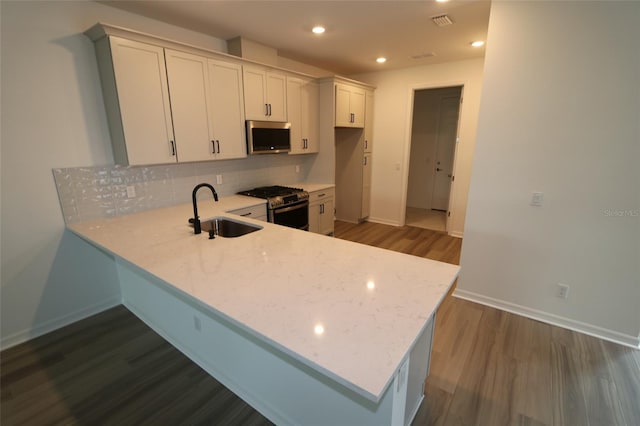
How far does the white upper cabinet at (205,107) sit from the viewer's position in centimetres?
266

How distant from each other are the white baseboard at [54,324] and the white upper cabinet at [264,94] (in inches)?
94.2

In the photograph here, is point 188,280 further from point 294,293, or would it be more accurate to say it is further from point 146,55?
point 146,55

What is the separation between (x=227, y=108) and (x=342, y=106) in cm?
198

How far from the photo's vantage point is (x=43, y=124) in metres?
2.23

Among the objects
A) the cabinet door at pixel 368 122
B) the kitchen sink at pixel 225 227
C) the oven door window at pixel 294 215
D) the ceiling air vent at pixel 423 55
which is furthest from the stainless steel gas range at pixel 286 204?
the ceiling air vent at pixel 423 55

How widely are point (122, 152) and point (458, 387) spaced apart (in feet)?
10.4

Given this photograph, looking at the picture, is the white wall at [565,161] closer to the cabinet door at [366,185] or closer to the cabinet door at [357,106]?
the cabinet door at [357,106]

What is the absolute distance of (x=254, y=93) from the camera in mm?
3314

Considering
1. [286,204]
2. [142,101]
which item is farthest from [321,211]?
[142,101]

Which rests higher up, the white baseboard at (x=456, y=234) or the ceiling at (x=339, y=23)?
the ceiling at (x=339, y=23)

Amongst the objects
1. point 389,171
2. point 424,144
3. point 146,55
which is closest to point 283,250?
point 146,55

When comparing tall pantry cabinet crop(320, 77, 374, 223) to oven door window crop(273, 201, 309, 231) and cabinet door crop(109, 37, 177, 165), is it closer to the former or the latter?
oven door window crop(273, 201, 309, 231)

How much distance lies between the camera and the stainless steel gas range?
3.36m

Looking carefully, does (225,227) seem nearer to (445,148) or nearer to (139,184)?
(139,184)
